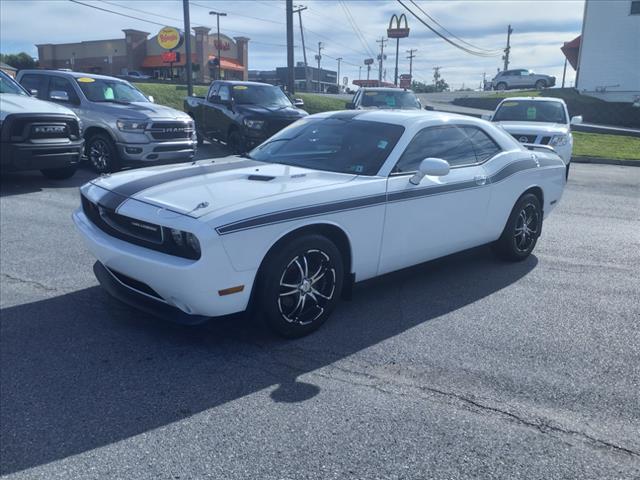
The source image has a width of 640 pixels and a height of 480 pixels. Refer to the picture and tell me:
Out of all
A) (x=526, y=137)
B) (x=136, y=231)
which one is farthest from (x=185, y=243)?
(x=526, y=137)

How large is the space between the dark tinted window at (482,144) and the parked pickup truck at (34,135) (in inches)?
270

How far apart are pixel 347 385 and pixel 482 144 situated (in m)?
3.05

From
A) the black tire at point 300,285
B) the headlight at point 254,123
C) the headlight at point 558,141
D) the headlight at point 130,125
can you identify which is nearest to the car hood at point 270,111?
the headlight at point 254,123

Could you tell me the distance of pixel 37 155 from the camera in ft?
29.4

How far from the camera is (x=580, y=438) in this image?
2.90 m

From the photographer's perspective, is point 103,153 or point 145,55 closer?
point 103,153

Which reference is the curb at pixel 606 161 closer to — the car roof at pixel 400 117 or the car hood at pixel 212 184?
the car roof at pixel 400 117

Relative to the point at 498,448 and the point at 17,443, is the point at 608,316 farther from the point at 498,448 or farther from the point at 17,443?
the point at 17,443

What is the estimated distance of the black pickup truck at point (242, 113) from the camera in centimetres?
1284

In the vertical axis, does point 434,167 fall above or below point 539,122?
below

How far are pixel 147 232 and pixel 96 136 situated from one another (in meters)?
7.94

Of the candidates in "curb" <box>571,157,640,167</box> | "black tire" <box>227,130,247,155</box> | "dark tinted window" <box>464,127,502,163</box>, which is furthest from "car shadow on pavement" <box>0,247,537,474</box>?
"curb" <box>571,157,640,167</box>

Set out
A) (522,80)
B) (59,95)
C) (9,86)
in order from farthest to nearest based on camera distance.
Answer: (522,80) → (59,95) → (9,86)

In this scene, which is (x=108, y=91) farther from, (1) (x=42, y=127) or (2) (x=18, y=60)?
(2) (x=18, y=60)
